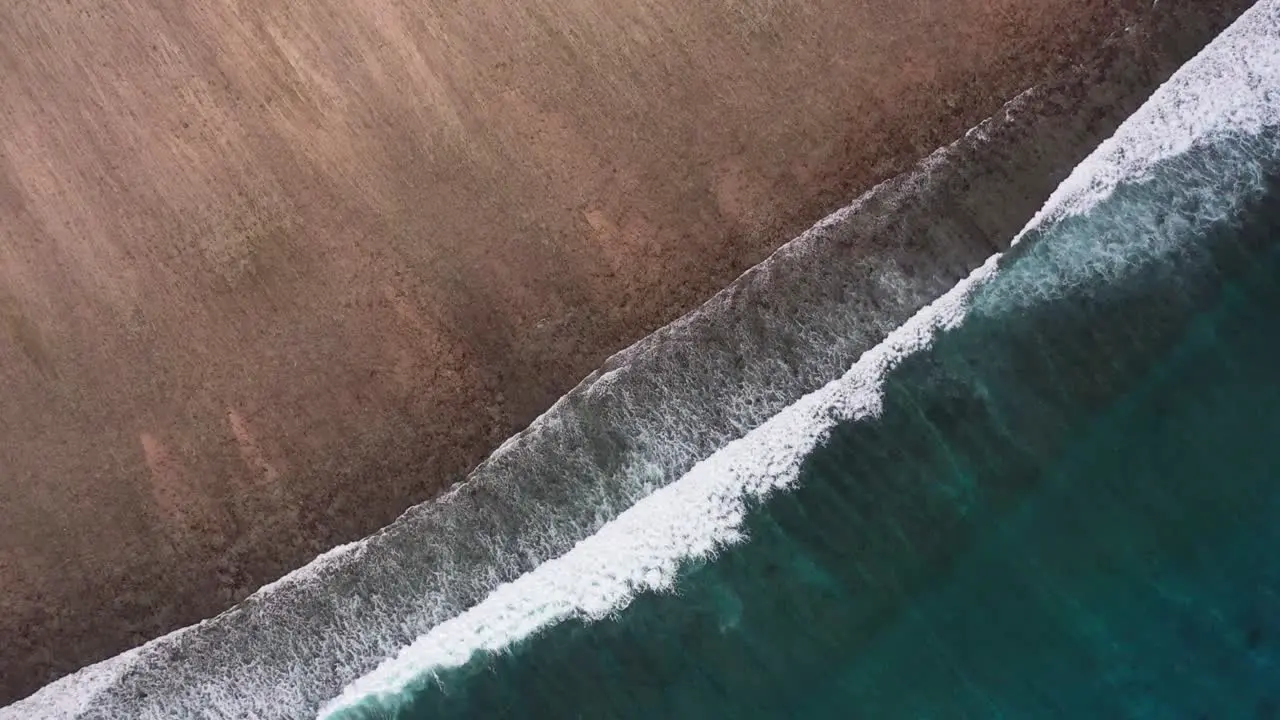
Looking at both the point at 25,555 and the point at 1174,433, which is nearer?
the point at 1174,433

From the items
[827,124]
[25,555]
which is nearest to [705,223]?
[827,124]

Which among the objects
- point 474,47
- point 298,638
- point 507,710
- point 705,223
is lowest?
point 507,710

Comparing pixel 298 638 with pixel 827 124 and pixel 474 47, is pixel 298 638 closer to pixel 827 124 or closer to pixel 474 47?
pixel 474 47

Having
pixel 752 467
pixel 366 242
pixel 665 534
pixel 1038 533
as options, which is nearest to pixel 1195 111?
pixel 1038 533

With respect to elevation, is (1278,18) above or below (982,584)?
above

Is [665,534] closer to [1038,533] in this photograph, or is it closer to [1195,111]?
[1038,533]

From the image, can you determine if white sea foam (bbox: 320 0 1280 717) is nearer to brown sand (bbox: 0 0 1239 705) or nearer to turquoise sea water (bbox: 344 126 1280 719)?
turquoise sea water (bbox: 344 126 1280 719)
